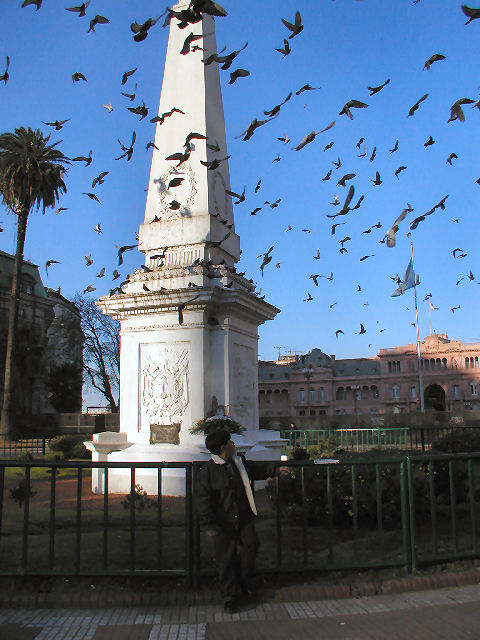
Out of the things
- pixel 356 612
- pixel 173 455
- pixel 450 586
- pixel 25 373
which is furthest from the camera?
pixel 25 373

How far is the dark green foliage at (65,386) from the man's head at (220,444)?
138 ft

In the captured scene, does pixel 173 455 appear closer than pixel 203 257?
Yes

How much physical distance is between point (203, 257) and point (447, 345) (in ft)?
233

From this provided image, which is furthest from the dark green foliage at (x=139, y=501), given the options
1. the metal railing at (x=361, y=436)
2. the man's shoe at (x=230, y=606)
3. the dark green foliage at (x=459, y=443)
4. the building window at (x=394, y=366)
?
the building window at (x=394, y=366)

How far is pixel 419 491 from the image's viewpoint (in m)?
6.58

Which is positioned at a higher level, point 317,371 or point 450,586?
point 317,371

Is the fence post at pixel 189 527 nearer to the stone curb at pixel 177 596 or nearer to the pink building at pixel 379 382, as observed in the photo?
the stone curb at pixel 177 596

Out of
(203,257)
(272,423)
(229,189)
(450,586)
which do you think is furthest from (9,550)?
(272,423)

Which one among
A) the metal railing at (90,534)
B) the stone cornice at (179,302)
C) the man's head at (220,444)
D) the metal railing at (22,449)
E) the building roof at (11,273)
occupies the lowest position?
the metal railing at (22,449)

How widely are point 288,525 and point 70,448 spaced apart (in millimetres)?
14008

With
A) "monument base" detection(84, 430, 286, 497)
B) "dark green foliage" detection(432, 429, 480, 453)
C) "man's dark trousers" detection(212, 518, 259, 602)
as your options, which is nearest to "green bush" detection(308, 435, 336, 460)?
"monument base" detection(84, 430, 286, 497)

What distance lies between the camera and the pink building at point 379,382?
7350cm

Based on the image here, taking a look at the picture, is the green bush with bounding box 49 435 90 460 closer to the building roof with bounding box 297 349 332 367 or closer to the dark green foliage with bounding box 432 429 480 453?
the dark green foliage with bounding box 432 429 480 453

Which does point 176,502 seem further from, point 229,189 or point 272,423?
point 272,423
